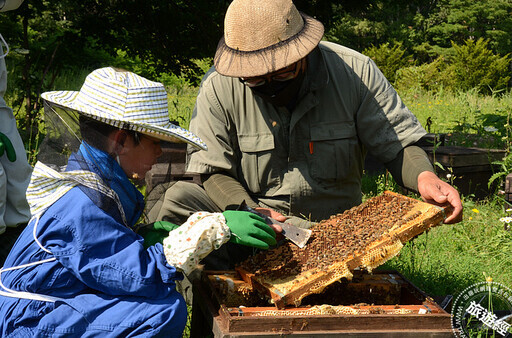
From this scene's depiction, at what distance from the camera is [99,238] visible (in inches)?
85.3

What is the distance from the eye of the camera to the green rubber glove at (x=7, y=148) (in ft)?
10.1

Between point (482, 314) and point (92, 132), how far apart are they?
6.30 ft

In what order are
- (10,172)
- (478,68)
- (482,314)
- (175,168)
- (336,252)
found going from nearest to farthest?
(336,252) → (482,314) → (10,172) → (175,168) → (478,68)

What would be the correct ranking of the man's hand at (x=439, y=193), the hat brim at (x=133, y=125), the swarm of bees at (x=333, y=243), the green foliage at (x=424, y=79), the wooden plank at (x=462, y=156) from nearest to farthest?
the hat brim at (x=133, y=125) → the swarm of bees at (x=333, y=243) → the man's hand at (x=439, y=193) → the wooden plank at (x=462, y=156) → the green foliage at (x=424, y=79)

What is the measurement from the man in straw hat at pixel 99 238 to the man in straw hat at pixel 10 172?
886 mm

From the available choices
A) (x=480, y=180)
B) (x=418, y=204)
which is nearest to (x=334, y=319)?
(x=418, y=204)

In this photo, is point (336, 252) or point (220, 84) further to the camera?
point (220, 84)

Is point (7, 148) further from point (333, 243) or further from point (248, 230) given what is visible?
point (333, 243)

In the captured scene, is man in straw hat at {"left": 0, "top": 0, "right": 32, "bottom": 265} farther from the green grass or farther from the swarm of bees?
the green grass

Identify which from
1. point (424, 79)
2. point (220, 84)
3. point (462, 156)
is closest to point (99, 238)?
point (220, 84)

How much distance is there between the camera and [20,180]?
126 inches

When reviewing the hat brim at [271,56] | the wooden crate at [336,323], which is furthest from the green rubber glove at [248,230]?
the hat brim at [271,56]

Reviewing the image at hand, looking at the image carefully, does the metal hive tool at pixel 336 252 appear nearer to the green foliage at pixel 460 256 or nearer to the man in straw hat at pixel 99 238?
the man in straw hat at pixel 99 238

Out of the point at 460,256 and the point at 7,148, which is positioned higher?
the point at 7,148
